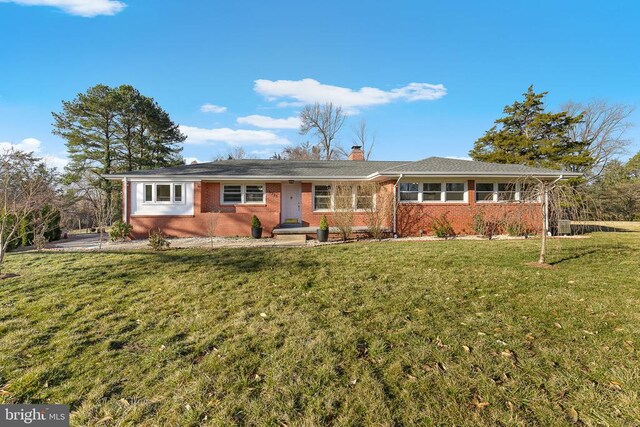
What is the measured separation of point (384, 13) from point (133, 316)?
39.3 feet

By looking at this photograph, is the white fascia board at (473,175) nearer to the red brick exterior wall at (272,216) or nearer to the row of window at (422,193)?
the row of window at (422,193)

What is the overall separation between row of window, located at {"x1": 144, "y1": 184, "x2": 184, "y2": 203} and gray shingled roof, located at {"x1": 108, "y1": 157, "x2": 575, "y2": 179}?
1.75ft

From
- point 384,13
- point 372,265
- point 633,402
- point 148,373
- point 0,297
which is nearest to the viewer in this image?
point 633,402

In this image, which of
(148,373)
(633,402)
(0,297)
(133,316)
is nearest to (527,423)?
(633,402)

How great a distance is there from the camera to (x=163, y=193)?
14.1 meters

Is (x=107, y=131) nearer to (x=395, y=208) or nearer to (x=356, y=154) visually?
(x=356, y=154)

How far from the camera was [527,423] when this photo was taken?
233 cm

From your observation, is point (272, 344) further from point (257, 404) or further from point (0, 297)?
point (0, 297)

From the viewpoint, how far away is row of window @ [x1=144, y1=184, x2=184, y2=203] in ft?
45.8

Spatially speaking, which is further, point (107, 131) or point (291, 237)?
point (107, 131)

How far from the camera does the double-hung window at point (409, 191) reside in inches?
536

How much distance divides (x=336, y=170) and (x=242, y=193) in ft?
16.2

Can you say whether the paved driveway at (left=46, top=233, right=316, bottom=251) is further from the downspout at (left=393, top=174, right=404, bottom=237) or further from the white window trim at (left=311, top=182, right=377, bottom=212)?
the downspout at (left=393, top=174, right=404, bottom=237)

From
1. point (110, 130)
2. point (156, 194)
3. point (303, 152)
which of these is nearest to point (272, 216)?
point (156, 194)
